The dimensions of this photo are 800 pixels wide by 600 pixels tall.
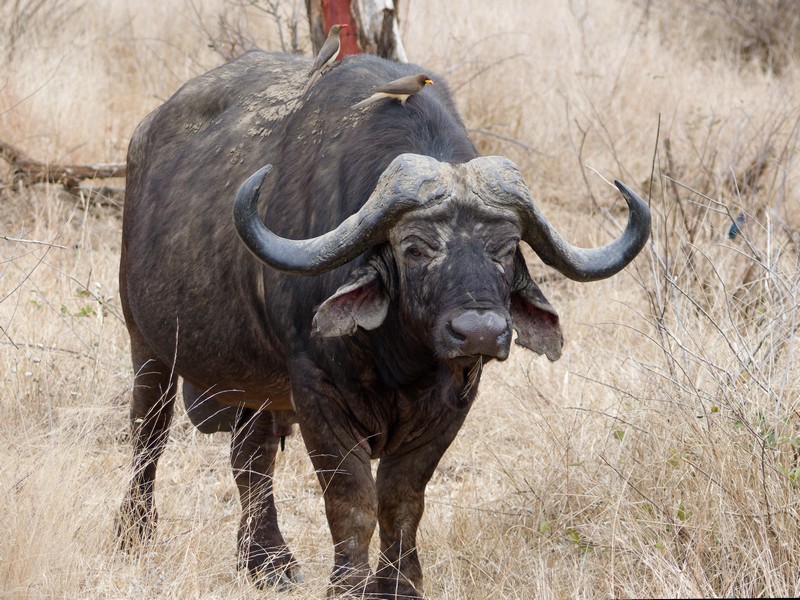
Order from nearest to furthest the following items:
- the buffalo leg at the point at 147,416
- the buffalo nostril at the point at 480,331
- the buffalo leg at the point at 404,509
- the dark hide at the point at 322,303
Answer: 1. the buffalo nostril at the point at 480,331
2. the dark hide at the point at 322,303
3. the buffalo leg at the point at 404,509
4. the buffalo leg at the point at 147,416

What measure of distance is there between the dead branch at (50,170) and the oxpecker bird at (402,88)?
4.02m

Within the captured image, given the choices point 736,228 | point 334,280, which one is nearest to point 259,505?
point 334,280

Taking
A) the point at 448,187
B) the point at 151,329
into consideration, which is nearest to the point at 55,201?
the point at 151,329

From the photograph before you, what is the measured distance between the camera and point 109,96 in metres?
9.95

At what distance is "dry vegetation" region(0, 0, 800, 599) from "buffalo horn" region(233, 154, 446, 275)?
0.89 m

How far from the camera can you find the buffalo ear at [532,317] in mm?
3973

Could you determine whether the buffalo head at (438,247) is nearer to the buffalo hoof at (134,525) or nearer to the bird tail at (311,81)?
the bird tail at (311,81)

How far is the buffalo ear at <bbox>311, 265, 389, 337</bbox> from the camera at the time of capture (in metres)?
3.79

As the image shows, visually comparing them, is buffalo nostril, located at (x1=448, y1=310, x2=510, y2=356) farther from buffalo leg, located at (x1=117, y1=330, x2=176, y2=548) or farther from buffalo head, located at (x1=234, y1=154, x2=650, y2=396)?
buffalo leg, located at (x1=117, y1=330, x2=176, y2=548)

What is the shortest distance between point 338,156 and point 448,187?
65cm

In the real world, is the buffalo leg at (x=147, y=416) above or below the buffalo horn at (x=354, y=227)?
below

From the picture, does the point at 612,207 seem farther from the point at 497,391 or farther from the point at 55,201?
the point at 55,201

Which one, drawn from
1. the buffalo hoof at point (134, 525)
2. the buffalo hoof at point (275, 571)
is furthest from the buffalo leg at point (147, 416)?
the buffalo hoof at point (275, 571)

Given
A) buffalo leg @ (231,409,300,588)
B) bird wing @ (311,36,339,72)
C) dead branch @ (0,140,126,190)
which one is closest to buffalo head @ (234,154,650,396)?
buffalo leg @ (231,409,300,588)
